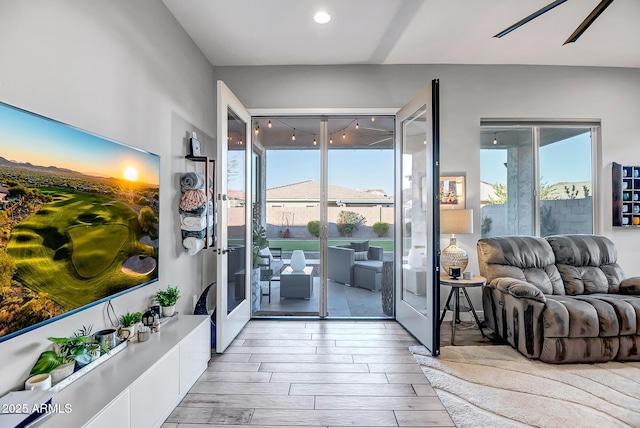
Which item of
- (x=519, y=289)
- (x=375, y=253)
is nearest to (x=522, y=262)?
(x=519, y=289)

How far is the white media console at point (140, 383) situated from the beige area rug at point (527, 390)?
1794 millimetres

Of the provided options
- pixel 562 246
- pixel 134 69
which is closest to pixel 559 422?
pixel 562 246

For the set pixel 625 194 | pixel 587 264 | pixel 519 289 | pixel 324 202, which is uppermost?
pixel 625 194

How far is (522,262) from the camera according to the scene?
3.30 m

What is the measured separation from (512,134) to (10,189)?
4615 mm

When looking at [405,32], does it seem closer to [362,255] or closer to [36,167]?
[362,255]

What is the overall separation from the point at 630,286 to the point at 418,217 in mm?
2190

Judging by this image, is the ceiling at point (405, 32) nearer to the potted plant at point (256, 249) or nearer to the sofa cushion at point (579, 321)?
the potted plant at point (256, 249)

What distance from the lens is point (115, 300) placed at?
1981 mm

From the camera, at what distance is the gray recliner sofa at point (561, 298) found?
2627 millimetres

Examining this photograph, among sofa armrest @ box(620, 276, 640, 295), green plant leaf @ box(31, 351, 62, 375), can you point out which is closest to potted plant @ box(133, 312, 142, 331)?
green plant leaf @ box(31, 351, 62, 375)

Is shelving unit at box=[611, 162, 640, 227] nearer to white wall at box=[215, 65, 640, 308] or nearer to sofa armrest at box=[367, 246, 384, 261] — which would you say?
white wall at box=[215, 65, 640, 308]

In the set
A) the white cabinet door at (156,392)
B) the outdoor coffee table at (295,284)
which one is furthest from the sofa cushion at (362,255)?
the white cabinet door at (156,392)

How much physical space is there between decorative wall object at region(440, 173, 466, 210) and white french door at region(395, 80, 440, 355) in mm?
498
